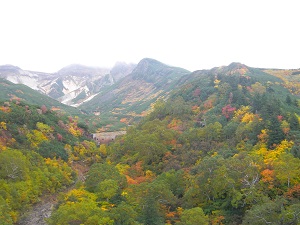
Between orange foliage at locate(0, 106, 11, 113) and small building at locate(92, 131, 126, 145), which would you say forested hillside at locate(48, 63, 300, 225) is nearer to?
orange foliage at locate(0, 106, 11, 113)

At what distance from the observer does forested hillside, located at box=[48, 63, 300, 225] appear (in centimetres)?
3170

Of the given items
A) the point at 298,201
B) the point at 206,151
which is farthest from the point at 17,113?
the point at 298,201

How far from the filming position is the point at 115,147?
67688 millimetres

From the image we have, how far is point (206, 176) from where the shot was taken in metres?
37.7

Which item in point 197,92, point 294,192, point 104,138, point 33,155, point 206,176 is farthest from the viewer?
point 104,138

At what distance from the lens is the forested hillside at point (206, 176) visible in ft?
104

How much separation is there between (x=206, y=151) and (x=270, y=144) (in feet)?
39.0

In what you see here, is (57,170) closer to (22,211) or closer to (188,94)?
(22,211)

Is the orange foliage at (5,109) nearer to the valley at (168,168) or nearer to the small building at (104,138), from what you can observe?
the valley at (168,168)

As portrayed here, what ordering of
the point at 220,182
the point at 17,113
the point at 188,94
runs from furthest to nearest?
1. the point at 188,94
2. the point at 17,113
3. the point at 220,182

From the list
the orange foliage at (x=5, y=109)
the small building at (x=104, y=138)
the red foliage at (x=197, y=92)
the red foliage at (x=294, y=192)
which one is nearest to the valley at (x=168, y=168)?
the red foliage at (x=294, y=192)

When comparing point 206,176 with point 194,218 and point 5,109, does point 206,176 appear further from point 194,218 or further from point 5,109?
point 5,109

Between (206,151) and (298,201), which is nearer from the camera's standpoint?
(298,201)

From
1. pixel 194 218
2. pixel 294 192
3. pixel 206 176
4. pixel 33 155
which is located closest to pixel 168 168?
pixel 206 176
